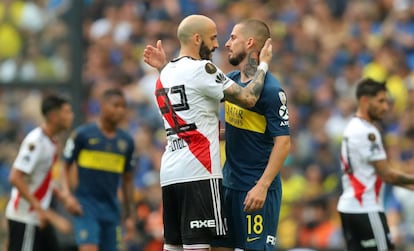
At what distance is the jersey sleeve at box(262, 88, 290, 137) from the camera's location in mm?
9938

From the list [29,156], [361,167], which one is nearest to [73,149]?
[29,156]

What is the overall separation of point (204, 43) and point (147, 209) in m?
7.56

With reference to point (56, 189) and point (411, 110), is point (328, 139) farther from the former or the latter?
point (56, 189)

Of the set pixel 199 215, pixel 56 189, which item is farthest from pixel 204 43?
pixel 56 189

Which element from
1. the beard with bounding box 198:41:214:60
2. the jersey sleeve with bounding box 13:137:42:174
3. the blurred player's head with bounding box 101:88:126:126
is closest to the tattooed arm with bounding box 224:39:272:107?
the beard with bounding box 198:41:214:60

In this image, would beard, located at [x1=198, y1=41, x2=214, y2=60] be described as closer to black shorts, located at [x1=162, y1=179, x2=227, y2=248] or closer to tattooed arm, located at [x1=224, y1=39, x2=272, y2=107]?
tattooed arm, located at [x1=224, y1=39, x2=272, y2=107]

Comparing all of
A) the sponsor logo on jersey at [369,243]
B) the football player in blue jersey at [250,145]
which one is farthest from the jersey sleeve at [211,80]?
the sponsor logo on jersey at [369,243]

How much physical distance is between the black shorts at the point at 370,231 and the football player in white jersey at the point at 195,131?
2842 mm

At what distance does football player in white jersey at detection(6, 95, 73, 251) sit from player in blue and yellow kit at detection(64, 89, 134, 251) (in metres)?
→ 0.45

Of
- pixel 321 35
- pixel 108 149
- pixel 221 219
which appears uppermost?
pixel 321 35

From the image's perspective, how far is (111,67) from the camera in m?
20.7

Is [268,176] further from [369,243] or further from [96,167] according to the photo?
[96,167]

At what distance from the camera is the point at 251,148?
10141mm

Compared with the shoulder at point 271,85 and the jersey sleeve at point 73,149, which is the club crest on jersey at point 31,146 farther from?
the shoulder at point 271,85
